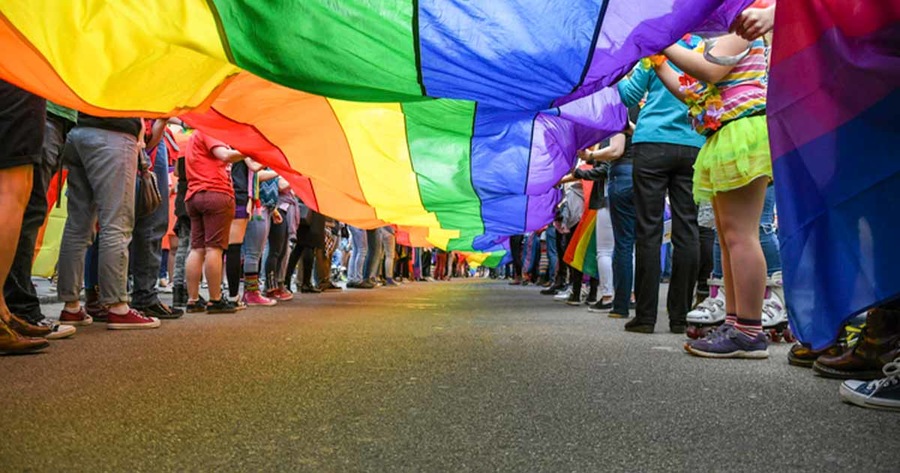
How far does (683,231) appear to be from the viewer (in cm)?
347

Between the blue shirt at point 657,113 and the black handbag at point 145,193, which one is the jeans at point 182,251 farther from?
the blue shirt at point 657,113

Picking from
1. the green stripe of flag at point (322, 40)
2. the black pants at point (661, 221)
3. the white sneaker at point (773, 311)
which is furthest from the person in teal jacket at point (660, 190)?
the green stripe of flag at point (322, 40)

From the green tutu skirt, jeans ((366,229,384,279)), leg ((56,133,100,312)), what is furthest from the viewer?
jeans ((366,229,384,279))

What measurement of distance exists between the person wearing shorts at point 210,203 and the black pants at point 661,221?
9.00 feet

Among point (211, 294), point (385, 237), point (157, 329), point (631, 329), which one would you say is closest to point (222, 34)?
point (157, 329)

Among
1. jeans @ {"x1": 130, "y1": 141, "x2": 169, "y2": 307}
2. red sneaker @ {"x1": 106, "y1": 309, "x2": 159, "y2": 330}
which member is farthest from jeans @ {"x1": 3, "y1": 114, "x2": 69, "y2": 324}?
jeans @ {"x1": 130, "y1": 141, "x2": 169, "y2": 307}

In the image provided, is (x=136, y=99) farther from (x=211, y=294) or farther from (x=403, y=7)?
(x=211, y=294)

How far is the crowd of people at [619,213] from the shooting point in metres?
2.43

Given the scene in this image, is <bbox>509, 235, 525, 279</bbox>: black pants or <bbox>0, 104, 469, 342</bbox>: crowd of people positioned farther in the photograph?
<bbox>509, 235, 525, 279</bbox>: black pants

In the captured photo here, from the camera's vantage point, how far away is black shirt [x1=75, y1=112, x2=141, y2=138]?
3.32 m

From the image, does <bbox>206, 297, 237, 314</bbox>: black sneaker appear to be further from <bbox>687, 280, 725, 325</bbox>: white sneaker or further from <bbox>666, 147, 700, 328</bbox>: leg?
<bbox>687, 280, 725, 325</bbox>: white sneaker

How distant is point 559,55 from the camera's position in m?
2.27

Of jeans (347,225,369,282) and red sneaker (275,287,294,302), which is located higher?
jeans (347,225,369,282)

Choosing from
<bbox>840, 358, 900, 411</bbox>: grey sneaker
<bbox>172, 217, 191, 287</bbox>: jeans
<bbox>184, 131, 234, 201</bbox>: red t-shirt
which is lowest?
<bbox>840, 358, 900, 411</bbox>: grey sneaker
